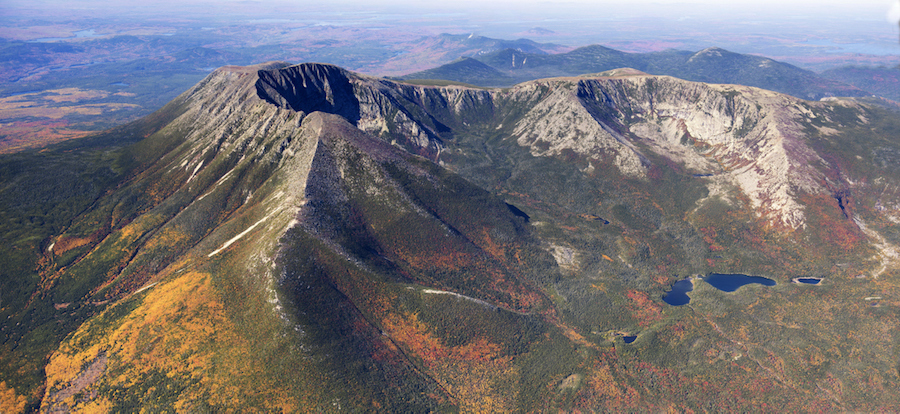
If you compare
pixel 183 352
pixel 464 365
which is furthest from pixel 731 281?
pixel 183 352

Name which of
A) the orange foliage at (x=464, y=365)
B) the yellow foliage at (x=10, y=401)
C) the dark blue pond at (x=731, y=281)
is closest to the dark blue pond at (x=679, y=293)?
the dark blue pond at (x=731, y=281)

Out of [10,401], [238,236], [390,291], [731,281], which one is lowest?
[731,281]

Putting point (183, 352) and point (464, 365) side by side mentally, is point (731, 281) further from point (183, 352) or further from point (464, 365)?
point (183, 352)

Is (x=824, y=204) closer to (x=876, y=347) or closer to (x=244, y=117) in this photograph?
(x=876, y=347)

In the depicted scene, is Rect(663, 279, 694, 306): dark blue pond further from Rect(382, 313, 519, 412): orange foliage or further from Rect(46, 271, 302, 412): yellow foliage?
Rect(46, 271, 302, 412): yellow foliage

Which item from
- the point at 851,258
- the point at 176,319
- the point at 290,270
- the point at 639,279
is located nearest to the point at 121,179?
the point at 176,319

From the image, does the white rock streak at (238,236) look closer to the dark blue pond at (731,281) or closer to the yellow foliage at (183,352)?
the yellow foliage at (183,352)
